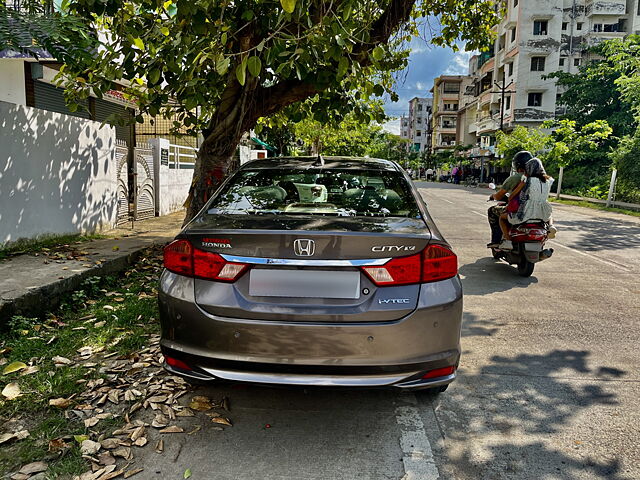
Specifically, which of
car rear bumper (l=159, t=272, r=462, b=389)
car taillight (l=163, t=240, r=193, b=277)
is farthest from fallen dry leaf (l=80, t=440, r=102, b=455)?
car taillight (l=163, t=240, r=193, b=277)

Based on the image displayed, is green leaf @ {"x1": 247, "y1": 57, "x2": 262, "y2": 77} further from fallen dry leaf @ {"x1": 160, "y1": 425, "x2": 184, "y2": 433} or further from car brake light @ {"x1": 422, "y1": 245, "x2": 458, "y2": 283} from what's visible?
fallen dry leaf @ {"x1": 160, "y1": 425, "x2": 184, "y2": 433}

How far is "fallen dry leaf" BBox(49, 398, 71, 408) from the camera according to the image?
3.20 metres

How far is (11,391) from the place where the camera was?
336 centimetres

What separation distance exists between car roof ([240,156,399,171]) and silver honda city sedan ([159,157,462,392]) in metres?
1.10

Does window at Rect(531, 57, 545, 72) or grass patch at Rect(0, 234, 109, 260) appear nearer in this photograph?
grass patch at Rect(0, 234, 109, 260)

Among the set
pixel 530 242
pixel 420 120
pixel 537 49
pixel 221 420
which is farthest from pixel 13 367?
pixel 420 120

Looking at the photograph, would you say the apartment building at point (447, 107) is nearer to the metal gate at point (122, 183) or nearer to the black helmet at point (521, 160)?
the metal gate at point (122, 183)

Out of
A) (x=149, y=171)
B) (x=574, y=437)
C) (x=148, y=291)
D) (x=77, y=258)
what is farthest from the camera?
(x=149, y=171)

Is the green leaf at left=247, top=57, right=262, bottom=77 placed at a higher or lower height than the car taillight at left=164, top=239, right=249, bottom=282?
higher

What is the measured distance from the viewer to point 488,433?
2.98 metres

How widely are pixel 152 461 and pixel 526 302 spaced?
4.55 m

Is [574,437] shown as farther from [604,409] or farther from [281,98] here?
[281,98]

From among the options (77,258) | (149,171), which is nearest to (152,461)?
(77,258)

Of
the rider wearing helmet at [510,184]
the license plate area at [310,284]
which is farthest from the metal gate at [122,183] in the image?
the license plate area at [310,284]
